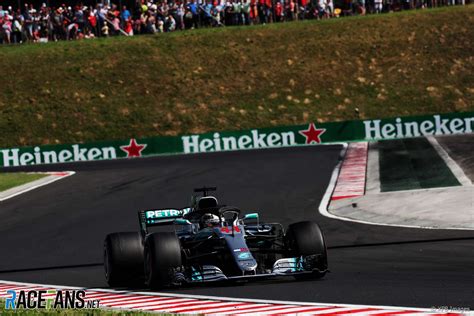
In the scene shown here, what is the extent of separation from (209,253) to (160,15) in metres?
48.3

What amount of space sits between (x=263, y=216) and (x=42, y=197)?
984 centimetres

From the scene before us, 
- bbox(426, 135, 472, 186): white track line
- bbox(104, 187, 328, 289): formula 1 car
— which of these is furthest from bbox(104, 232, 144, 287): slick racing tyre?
bbox(426, 135, 472, 186): white track line

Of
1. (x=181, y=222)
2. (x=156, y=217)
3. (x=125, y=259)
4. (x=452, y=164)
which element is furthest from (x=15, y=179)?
(x=125, y=259)

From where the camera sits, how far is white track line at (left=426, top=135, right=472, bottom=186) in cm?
2604

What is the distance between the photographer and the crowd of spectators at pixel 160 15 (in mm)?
59812

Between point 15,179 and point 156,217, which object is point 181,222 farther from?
point 15,179

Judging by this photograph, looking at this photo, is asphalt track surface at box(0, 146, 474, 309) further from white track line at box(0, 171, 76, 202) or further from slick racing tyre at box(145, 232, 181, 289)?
white track line at box(0, 171, 76, 202)

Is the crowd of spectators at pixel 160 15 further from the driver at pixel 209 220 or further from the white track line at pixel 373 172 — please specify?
the driver at pixel 209 220

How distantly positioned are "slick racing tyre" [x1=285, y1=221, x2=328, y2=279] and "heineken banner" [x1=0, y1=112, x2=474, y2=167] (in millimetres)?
33894

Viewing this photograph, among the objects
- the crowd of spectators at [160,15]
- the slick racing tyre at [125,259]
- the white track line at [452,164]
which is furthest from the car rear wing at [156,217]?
the crowd of spectators at [160,15]

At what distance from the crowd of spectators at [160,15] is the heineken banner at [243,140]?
44.7ft

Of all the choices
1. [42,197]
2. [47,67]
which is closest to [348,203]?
[42,197]

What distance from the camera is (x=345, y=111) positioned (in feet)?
178

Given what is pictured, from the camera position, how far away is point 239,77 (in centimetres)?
5822
